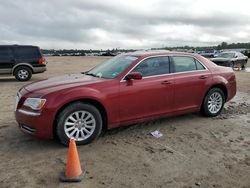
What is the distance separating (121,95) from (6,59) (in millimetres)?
11212

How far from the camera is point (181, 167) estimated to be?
4480mm

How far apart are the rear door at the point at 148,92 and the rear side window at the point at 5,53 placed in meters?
10.9

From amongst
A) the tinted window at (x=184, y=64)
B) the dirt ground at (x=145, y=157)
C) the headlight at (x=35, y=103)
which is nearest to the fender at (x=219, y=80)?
the tinted window at (x=184, y=64)

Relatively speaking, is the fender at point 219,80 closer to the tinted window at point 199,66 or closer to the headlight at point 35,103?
the tinted window at point 199,66

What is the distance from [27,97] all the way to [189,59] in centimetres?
363

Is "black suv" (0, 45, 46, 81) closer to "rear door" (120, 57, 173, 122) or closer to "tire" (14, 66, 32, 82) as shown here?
"tire" (14, 66, 32, 82)

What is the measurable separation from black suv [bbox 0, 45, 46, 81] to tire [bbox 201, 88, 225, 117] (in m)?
10.8

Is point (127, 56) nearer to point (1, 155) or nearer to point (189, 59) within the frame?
point (189, 59)

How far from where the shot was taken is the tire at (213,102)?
7055 millimetres

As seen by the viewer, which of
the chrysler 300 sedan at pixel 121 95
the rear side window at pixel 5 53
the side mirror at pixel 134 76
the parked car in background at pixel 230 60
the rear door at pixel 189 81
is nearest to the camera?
the chrysler 300 sedan at pixel 121 95

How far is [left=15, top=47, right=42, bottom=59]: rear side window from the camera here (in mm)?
15289

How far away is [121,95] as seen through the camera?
562cm

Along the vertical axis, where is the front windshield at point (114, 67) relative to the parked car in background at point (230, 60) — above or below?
above

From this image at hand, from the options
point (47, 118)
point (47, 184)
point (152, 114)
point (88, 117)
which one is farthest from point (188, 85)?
point (47, 184)
